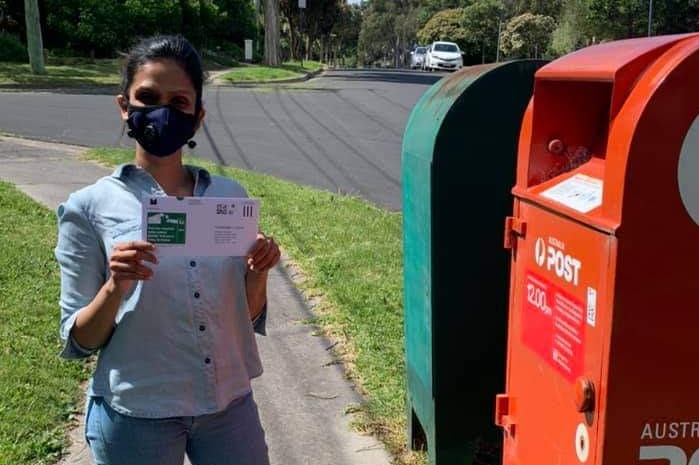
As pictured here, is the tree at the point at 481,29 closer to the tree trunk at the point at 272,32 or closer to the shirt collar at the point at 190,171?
the tree trunk at the point at 272,32

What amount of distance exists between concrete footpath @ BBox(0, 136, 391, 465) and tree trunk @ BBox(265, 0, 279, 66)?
31455 mm

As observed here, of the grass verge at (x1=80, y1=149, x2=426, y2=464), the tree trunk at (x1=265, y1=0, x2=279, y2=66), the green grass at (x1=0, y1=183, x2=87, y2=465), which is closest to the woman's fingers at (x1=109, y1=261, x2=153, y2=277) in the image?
the green grass at (x1=0, y1=183, x2=87, y2=465)

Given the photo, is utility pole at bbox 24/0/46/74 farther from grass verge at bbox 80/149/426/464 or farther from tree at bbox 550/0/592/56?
tree at bbox 550/0/592/56

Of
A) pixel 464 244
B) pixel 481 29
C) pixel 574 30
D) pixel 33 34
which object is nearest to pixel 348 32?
pixel 481 29

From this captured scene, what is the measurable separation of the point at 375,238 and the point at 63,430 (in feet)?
13.0

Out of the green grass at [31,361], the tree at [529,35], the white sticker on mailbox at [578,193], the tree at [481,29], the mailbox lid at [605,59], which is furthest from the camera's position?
the tree at [481,29]

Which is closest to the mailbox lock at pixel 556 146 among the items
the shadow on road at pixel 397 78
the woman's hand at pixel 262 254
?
the woman's hand at pixel 262 254

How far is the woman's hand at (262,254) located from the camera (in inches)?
83.7

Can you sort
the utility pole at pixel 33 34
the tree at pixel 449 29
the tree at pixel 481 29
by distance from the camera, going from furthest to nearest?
the tree at pixel 449 29, the tree at pixel 481 29, the utility pole at pixel 33 34

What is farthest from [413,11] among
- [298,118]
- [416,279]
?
[416,279]

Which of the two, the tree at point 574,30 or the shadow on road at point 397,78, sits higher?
the tree at point 574,30

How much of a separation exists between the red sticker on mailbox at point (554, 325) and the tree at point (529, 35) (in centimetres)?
5650

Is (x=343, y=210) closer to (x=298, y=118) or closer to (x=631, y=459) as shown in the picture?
(x=631, y=459)

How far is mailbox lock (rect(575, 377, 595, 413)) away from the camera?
199cm
